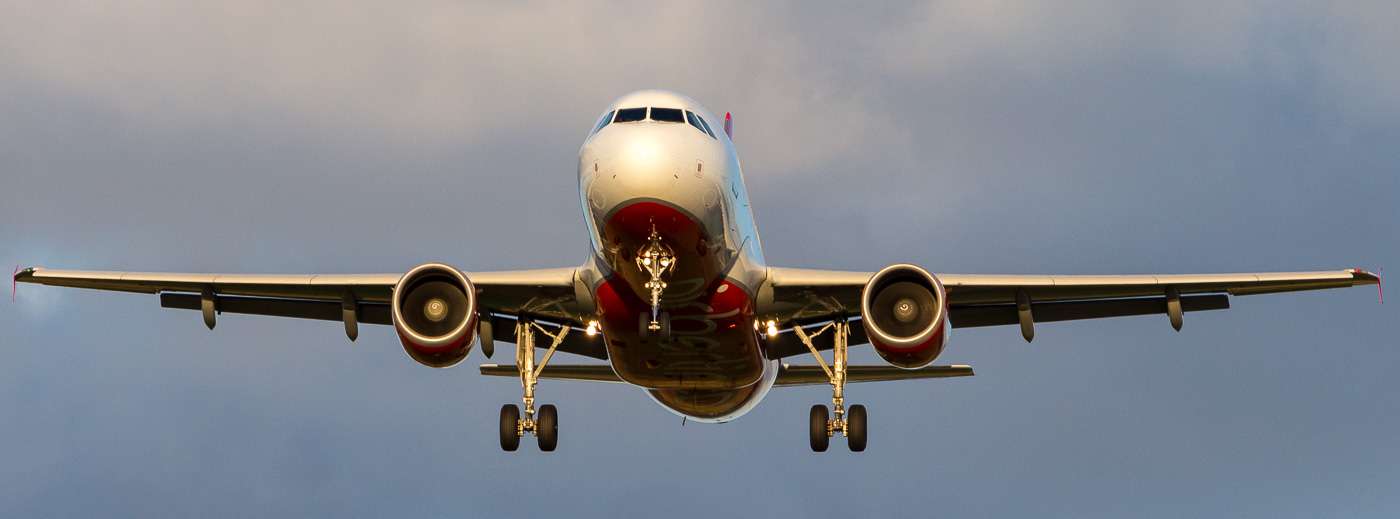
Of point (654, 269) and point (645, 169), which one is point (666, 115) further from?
point (654, 269)

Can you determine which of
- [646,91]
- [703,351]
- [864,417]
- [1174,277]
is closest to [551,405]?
[703,351]

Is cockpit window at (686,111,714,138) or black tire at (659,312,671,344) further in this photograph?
black tire at (659,312,671,344)

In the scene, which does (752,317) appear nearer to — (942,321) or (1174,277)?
(942,321)

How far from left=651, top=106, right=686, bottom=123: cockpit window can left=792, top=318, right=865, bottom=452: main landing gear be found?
5.97 meters

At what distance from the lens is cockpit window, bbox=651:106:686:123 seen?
73.2 ft

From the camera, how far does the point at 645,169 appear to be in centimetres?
2123

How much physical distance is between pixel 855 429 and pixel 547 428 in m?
5.87

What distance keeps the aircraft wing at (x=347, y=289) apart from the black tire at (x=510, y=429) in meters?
1.82

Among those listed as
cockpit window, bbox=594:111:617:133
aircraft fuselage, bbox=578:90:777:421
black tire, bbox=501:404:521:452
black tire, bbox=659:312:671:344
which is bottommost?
black tire, bbox=501:404:521:452

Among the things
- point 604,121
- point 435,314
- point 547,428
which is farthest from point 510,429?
point 604,121

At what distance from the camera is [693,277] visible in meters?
23.6

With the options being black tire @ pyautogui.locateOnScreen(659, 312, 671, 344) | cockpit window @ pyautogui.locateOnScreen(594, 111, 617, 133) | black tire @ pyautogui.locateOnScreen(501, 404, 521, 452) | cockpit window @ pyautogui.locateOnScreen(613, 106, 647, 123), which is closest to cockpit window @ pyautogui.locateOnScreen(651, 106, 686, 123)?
cockpit window @ pyautogui.locateOnScreen(613, 106, 647, 123)

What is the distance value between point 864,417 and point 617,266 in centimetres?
734

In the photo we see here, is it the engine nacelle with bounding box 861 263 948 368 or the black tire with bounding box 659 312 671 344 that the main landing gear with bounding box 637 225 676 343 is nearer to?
the black tire with bounding box 659 312 671 344
